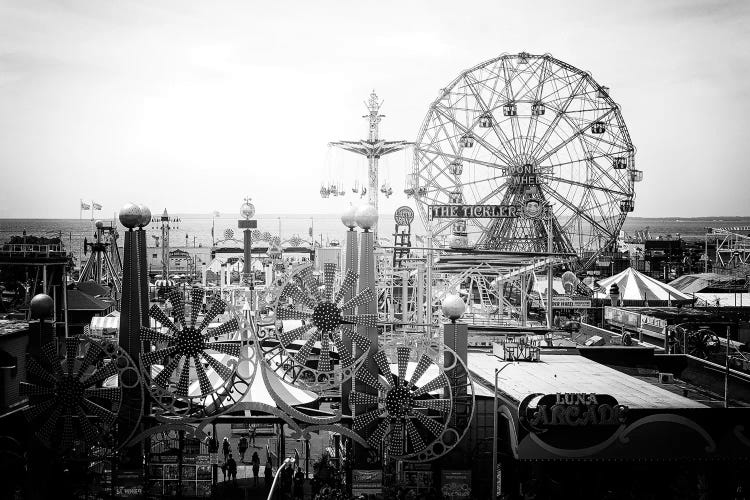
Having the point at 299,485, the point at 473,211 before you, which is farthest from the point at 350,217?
the point at 473,211

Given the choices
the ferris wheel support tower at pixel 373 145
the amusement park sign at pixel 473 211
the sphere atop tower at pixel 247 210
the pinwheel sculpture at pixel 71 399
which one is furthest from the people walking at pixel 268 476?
the ferris wheel support tower at pixel 373 145

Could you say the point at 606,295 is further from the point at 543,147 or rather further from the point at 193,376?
→ the point at 193,376

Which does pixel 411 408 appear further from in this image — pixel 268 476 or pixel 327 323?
pixel 268 476

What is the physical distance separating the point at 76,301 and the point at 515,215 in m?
26.6

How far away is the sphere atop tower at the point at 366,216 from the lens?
69.6ft

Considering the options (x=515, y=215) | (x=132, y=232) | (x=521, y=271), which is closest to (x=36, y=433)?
(x=132, y=232)

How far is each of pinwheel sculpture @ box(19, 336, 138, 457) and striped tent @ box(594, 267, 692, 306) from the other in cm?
4166

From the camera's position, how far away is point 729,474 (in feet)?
69.6

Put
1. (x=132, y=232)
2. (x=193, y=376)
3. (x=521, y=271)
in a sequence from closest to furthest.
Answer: (x=132, y=232), (x=193, y=376), (x=521, y=271)

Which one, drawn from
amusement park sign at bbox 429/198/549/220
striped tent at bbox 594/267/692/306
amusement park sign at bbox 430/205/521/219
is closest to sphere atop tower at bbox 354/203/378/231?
amusement park sign at bbox 429/198/549/220

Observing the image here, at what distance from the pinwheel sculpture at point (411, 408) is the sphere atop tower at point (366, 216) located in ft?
11.3

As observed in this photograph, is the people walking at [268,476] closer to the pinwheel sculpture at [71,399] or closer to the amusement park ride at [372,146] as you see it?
the pinwheel sculpture at [71,399]

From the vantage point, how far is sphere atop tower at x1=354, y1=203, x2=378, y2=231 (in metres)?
21.2

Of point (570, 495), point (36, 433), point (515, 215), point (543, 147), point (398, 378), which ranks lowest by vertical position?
point (570, 495)
